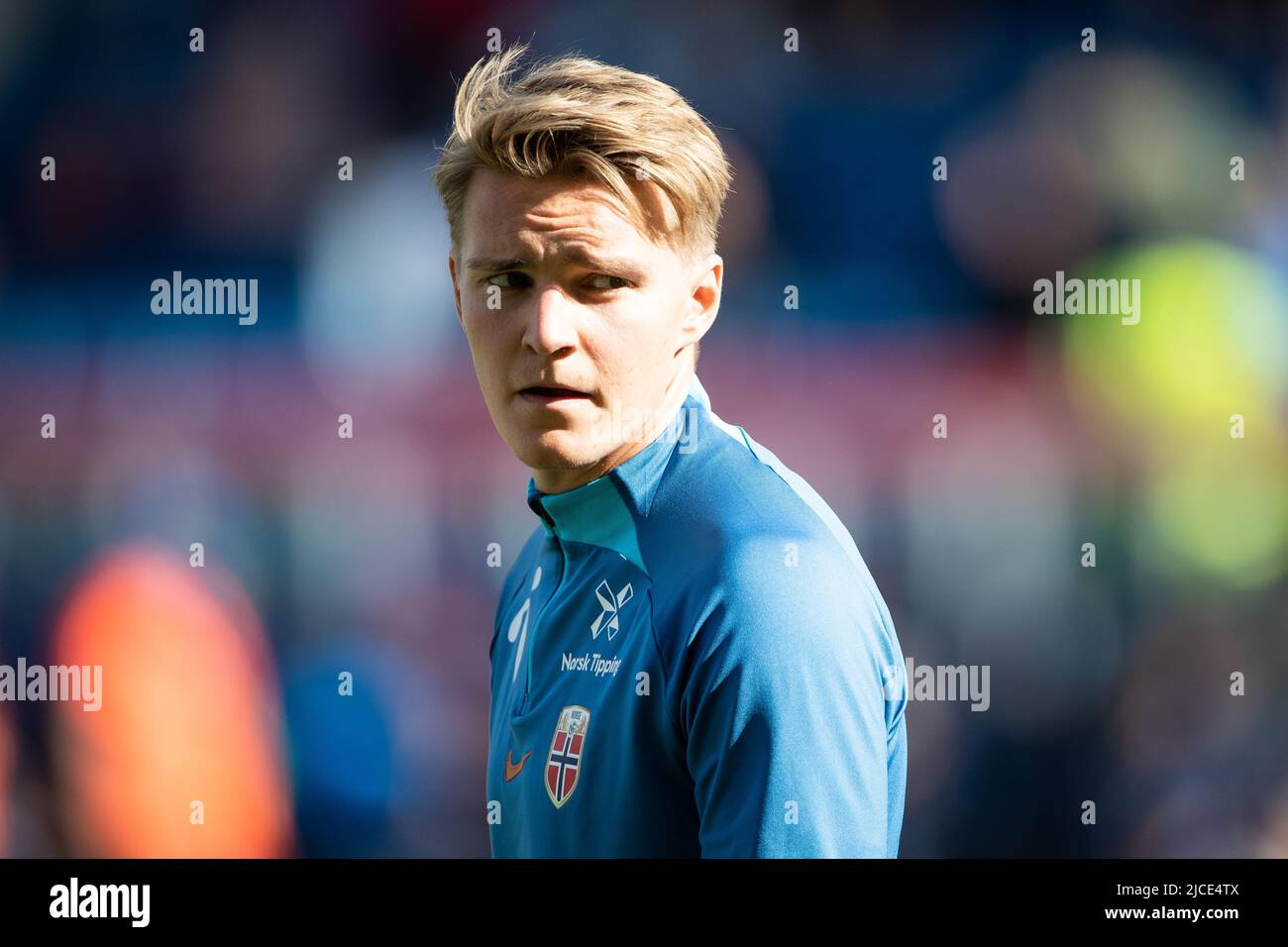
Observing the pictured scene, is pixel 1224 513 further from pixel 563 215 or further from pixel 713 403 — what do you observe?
pixel 563 215

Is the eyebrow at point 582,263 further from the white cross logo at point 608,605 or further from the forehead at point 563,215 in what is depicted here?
the white cross logo at point 608,605

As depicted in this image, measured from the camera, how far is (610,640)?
4.97 ft

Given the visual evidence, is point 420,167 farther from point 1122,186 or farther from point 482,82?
point 1122,186

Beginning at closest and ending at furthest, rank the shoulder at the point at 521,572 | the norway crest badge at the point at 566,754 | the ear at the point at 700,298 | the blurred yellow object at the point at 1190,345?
the norway crest badge at the point at 566,754 → the ear at the point at 700,298 → the shoulder at the point at 521,572 → the blurred yellow object at the point at 1190,345

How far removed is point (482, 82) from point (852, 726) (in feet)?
4.14

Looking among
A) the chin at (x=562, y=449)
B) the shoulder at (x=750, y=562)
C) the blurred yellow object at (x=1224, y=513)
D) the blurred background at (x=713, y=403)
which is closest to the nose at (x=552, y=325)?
the chin at (x=562, y=449)

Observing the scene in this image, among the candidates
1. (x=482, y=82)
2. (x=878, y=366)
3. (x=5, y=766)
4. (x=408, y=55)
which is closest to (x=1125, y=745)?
(x=878, y=366)

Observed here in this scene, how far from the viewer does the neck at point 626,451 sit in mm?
1628

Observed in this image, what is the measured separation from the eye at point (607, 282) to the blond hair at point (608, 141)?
92mm

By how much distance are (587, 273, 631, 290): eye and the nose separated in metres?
0.04

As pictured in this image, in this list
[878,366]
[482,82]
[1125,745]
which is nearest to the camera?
[482,82]

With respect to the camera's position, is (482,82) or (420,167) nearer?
(482,82)

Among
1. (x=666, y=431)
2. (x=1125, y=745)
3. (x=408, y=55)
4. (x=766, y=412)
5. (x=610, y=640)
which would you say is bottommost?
(x=1125, y=745)

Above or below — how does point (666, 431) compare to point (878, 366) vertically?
below
